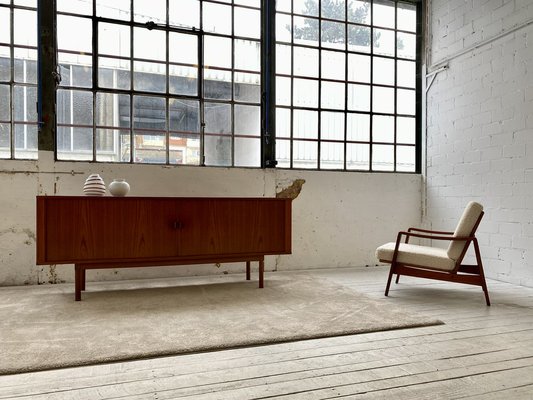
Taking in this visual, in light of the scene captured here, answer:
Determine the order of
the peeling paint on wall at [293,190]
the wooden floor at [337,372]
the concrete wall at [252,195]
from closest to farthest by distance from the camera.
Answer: the wooden floor at [337,372] < the concrete wall at [252,195] < the peeling paint on wall at [293,190]

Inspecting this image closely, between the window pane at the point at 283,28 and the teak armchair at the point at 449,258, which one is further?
the window pane at the point at 283,28

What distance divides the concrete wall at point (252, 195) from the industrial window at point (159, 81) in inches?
7.9

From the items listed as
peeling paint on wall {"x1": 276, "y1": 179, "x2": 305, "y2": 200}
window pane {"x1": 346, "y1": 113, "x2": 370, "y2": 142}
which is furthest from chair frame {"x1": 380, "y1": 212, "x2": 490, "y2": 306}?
window pane {"x1": 346, "y1": 113, "x2": 370, "y2": 142}

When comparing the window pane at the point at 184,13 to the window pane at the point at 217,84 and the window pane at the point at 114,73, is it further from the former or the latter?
the window pane at the point at 114,73

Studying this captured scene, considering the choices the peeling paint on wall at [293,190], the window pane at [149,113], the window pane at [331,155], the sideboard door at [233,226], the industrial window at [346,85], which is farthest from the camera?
the window pane at [331,155]

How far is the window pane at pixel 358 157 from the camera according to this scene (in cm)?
501

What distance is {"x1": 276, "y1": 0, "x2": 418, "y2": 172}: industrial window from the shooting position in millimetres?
4762

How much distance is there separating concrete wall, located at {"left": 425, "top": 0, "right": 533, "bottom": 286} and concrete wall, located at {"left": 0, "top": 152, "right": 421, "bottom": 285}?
1.91ft

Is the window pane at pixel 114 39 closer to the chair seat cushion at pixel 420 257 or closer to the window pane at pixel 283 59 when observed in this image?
the window pane at pixel 283 59

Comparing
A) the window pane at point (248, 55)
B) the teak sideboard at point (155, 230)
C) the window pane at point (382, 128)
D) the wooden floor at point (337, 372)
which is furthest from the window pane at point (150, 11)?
the wooden floor at point (337, 372)

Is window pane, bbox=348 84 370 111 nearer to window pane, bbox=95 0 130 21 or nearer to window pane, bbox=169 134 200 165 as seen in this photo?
window pane, bbox=169 134 200 165

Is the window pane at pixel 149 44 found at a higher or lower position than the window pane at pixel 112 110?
higher

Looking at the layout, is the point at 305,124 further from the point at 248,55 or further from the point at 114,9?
the point at 114,9

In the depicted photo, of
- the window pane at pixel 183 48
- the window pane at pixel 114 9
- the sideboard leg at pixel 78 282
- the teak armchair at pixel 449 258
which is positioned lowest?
the sideboard leg at pixel 78 282
